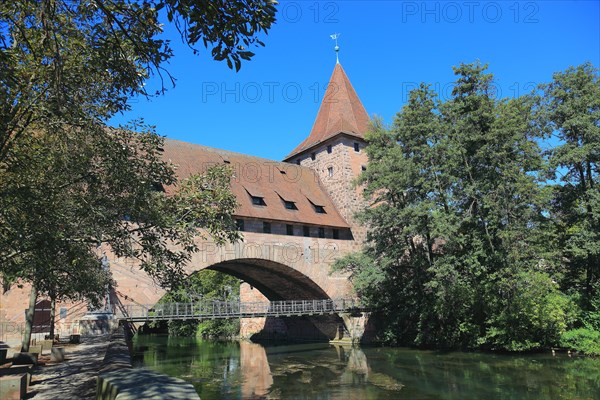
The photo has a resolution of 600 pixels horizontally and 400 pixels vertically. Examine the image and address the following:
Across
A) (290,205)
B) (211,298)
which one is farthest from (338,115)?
(211,298)

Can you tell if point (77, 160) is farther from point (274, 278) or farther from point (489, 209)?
point (274, 278)

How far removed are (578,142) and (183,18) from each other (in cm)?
1919

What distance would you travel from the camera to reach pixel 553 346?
58.1 feet

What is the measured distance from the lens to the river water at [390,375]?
11391 millimetres

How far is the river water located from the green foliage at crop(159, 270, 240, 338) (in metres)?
13.4

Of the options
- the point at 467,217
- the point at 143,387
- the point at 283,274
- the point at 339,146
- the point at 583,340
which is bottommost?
the point at 583,340

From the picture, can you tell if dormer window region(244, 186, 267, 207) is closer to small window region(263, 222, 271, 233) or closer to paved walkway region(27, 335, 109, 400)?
small window region(263, 222, 271, 233)

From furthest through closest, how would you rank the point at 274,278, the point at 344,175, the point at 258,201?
the point at 344,175 < the point at 274,278 < the point at 258,201

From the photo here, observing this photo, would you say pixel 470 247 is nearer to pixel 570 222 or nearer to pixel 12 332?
pixel 570 222

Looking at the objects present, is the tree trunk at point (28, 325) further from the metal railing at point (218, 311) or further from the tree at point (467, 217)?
the tree at point (467, 217)

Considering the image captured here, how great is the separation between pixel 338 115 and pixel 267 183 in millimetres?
7685

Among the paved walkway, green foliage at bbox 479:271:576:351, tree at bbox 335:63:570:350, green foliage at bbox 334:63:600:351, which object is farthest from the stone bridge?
green foliage at bbox 479:271:576:351

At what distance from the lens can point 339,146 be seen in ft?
91.0

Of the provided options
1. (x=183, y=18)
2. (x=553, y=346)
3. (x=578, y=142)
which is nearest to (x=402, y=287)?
(x=553, y=346)
